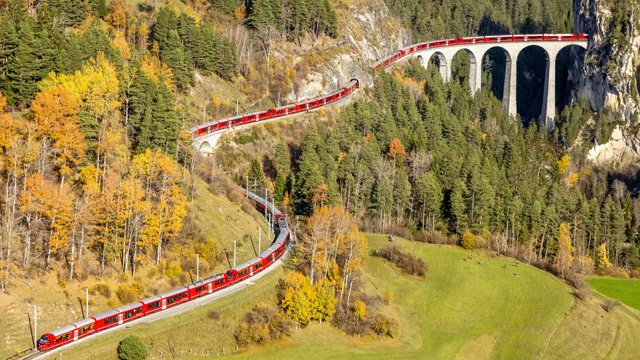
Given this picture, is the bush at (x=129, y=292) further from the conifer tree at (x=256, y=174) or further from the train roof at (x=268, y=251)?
the conifer tree at (x=256, y=174)

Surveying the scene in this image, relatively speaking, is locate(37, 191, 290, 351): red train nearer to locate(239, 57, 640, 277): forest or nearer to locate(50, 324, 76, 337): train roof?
locate(50, 324, 76, 337): train roof

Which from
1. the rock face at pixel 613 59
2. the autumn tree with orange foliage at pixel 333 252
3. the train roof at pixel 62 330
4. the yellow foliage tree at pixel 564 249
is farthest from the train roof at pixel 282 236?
the rock face at pixel 613 59

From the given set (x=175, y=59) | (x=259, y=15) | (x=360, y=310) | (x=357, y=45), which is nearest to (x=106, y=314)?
(x=360, y=310)

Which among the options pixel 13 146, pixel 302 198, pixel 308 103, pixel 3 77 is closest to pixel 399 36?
pixel 308 103

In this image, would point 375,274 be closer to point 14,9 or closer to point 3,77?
point 3,77

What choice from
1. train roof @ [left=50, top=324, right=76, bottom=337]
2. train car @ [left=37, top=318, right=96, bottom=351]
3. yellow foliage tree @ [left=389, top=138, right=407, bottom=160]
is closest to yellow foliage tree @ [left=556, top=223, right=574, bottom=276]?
yellow foliage tree @ [left=389, top=138, right=407, bottom=160]
